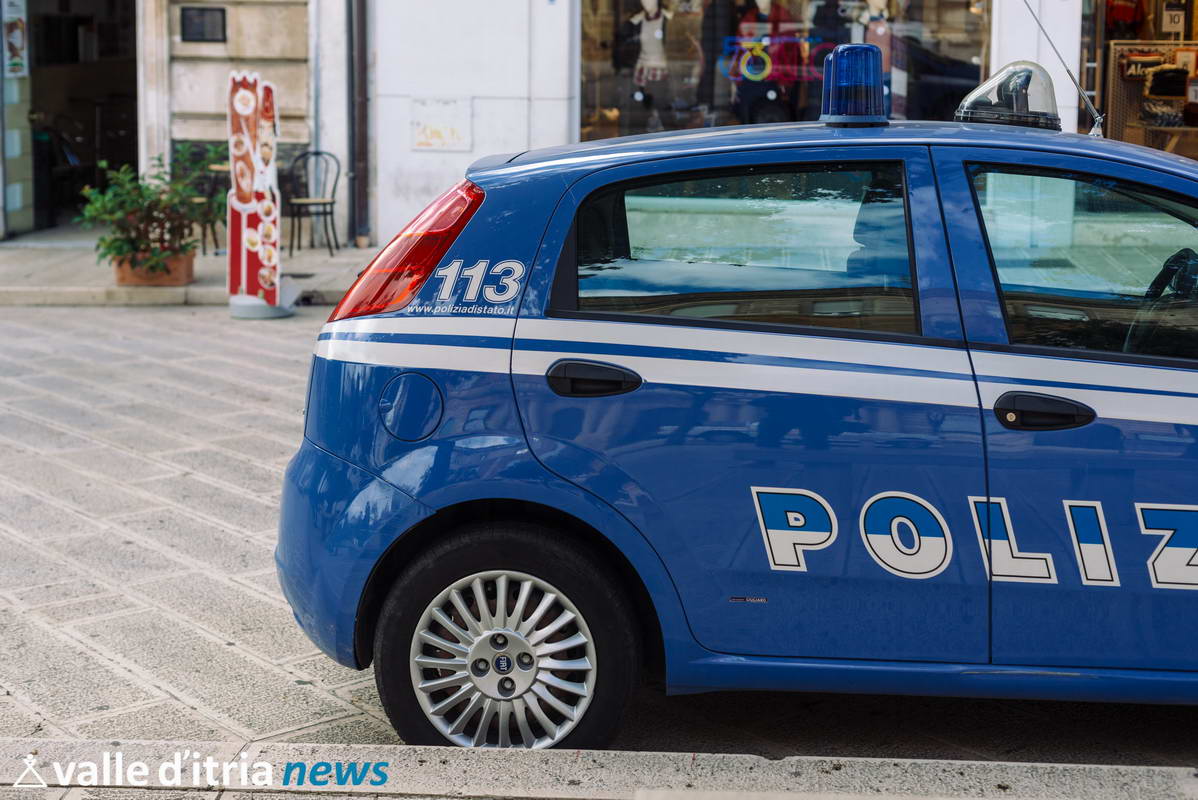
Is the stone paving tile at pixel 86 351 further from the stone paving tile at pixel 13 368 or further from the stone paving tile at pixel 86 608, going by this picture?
the stone paving tile at pixel 86 608

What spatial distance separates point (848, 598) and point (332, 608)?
127 cm

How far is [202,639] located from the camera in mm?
4992

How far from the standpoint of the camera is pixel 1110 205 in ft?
12.6

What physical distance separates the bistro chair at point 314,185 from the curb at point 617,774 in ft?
37.3

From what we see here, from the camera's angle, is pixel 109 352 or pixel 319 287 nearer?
pixel 109 352

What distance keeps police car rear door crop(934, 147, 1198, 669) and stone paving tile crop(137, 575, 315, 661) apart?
2.32 metres

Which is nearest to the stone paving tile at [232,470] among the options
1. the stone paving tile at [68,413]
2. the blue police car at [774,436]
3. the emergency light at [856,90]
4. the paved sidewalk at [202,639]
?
the paved sidewalk at [202,639]

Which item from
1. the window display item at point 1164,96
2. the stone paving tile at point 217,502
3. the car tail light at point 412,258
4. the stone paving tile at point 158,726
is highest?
the window display item at point 1164,96

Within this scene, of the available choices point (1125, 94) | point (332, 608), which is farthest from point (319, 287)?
point (332, 608)

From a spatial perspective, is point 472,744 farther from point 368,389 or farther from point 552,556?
point 368,389

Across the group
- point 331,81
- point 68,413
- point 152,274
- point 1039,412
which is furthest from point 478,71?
point 1039,412

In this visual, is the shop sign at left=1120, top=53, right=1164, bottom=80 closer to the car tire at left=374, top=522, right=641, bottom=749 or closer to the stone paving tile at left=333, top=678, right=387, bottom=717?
the stone paving tile at left=333, top=678, right=387, bottom=717

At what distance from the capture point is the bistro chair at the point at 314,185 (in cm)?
1481

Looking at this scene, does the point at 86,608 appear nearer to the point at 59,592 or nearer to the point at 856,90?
the point at 59,592
